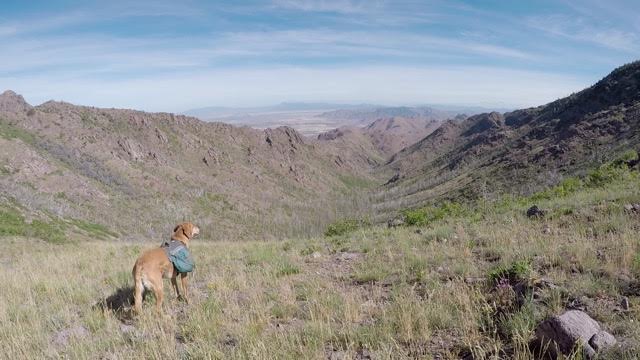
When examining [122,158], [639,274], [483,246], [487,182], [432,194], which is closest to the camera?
[639,274]

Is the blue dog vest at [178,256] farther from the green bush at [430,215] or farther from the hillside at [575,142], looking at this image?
the hillside at [575,142]

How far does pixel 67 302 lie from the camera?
7020 millimetres

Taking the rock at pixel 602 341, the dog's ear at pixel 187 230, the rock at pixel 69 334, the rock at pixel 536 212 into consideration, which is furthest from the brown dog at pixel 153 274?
the rock at pixel 536 212

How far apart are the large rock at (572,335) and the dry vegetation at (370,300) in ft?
0.40

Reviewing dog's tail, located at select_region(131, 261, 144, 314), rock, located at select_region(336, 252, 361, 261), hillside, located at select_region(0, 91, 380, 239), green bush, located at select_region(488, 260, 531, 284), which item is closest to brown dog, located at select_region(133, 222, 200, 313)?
dog's tail, located at select_region(131, 261, 144, 314)

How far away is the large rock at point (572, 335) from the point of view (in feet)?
11.2

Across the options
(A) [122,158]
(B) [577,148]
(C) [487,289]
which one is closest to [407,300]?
(C) [487,289]

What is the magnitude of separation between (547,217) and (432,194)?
98.7m

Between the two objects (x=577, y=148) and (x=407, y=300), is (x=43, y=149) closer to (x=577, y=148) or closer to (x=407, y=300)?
(x=407, y=300)

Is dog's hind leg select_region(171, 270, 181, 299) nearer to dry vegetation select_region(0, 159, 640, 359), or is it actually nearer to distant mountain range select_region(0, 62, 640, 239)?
dry vegetation select_region(0, 159, 640, 359)

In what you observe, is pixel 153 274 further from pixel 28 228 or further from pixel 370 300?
pixel 28 228

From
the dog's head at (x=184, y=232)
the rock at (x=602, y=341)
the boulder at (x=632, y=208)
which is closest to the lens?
the rock at (x=602, y=341)

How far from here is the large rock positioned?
134 inches

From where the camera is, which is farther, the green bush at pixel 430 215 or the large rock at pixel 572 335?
the green bush at pixel 430 215
